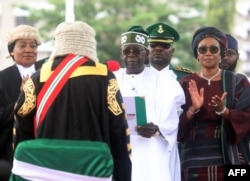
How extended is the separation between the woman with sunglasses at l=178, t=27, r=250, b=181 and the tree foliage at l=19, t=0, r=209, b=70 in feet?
123

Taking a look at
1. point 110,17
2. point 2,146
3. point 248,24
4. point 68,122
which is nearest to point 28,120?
point 68,122

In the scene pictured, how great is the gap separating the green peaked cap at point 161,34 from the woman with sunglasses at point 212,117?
2.70 ft

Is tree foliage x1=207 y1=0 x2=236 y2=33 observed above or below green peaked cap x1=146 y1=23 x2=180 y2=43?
above

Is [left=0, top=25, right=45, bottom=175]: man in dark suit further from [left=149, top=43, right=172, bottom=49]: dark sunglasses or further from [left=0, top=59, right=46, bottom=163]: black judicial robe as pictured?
[left=149, top=43, right=172, bottom=49]: dark sunglasses

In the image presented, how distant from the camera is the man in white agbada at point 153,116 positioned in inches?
352

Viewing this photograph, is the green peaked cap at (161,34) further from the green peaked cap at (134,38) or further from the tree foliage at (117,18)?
the tree foliage at (117,18)

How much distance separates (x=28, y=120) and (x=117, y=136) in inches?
25.9

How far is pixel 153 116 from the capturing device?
29.6ft

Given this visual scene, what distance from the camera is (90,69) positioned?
695 cm

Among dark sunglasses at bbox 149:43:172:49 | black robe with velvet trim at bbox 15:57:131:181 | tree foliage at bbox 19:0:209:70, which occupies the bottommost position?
black robe with velvet trim at bbox 15:57:131:181

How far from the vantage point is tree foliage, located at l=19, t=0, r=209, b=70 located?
46875 millimetres

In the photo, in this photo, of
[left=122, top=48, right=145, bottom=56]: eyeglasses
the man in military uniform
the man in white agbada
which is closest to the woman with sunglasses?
the man in white agbada

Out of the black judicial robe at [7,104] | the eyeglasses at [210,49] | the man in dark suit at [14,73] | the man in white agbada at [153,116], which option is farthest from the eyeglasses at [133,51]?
the black judicial robe at [7,104]

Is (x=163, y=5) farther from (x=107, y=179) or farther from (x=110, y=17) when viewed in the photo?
(x=107, y=179)
